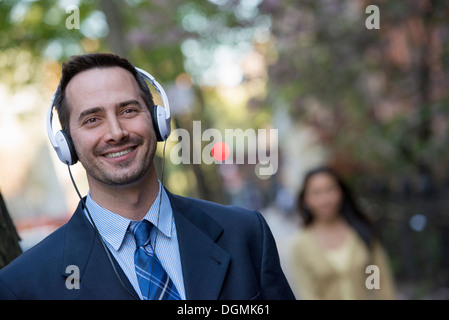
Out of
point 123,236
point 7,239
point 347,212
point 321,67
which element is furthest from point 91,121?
point 321,67

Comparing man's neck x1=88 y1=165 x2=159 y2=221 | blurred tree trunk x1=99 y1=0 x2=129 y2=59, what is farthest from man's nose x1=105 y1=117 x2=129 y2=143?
blurred tree trunk x1=99 y1=0 x2=129 y2=59

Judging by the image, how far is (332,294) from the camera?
16.6ft

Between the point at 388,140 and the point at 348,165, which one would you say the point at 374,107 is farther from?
the point at 388,140

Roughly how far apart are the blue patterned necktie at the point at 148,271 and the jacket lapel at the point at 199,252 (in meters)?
0.07

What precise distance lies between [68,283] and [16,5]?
8.33m

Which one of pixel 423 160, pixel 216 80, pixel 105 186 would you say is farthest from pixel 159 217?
pixel 216 80

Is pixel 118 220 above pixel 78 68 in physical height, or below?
below

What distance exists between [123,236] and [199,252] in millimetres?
291

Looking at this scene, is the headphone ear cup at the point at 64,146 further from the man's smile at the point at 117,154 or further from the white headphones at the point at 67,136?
the man's smile at the point at 117,154

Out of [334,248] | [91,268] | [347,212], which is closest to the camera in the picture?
[91,268]

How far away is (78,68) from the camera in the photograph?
2.17 meters

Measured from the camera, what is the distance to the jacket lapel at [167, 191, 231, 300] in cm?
209

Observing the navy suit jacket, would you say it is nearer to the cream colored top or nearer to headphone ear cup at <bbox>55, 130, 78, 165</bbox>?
headphone ear cup at <bbox>55, 130, 78, 165</bbox>

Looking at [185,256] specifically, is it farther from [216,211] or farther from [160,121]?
[160,121]
